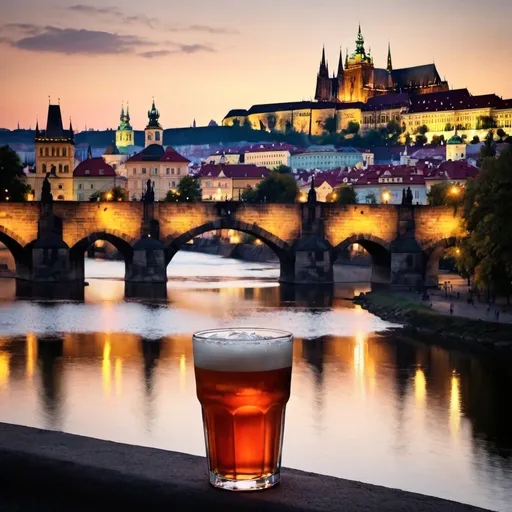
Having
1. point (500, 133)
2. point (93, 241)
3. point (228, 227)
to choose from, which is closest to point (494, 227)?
point (228, 227)

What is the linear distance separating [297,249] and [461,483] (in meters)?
37.2

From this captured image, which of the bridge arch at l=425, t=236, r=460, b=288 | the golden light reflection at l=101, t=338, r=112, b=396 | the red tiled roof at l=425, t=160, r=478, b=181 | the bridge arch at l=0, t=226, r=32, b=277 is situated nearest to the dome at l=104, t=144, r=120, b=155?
the red tiled roof at l=425, t=160, r=478, b=181

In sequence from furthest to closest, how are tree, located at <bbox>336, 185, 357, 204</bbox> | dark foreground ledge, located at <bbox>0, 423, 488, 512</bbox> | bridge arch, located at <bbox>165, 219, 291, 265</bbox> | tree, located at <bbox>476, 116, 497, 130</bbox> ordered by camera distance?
tree, located at <bbox>476, 116, 497, 130</bbox>, tree, located at <bbox>336, 185, 357, 204</bbox>, bridge arch, located at <bbox>165, 219, 291, 265</bbox>, dark foreground ledge, located at <bbox>0, 423, 488, 512</bbox>

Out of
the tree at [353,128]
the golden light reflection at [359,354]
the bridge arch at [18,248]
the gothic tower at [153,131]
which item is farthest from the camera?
the tree at [353,128]

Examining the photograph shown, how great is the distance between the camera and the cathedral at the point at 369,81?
634 feet

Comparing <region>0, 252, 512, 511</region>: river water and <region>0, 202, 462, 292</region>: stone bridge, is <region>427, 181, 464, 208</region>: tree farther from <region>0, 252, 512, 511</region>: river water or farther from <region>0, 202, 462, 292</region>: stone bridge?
<region>0, 252, 512, 511</region>: river water

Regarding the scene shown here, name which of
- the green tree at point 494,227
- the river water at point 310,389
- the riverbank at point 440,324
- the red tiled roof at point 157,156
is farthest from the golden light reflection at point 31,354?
the red tiled roof at point 157,156

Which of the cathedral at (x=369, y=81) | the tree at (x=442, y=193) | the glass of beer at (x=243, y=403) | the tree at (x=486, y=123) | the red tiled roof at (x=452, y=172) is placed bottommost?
the glass of beer at (x=243, y=403)

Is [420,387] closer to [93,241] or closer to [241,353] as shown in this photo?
[241,353]

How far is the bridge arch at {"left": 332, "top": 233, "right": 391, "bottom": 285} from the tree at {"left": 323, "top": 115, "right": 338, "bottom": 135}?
135179 mm

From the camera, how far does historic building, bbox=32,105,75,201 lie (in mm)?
115750

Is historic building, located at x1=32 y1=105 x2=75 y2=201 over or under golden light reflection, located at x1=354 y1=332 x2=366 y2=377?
over

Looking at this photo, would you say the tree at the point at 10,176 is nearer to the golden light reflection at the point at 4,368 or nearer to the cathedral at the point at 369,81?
the golden light reflection at the point at 4,368

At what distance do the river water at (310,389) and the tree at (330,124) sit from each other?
150266mm
